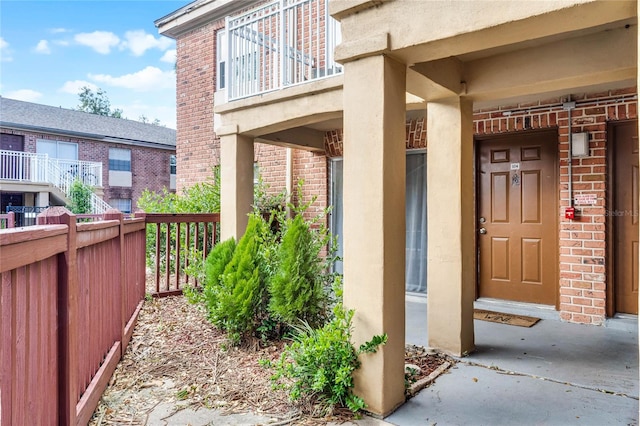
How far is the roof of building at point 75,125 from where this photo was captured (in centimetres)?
1844

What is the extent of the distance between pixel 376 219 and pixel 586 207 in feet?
10.6

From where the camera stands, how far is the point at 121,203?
20625mm

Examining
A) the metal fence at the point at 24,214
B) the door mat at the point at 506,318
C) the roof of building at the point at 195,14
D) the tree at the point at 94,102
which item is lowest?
the door mat at the point at 506,318

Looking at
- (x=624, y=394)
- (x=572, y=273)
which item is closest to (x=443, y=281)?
(x=624, y=394)

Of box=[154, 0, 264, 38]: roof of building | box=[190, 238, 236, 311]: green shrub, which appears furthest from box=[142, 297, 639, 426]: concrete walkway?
box=[154, 0, 264, 38]: roof of building

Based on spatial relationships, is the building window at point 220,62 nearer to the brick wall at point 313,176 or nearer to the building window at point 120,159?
the brick wall at point 313,176

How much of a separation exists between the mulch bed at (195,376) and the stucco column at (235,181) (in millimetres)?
1291

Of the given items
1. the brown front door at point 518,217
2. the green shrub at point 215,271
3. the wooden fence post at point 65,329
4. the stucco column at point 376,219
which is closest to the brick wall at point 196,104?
the green shrub at point 215,271

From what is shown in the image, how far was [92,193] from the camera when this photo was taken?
18.0 m

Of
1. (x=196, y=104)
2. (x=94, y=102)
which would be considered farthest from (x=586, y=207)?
(x=94, y=102)

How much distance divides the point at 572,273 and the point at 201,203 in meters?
5.41

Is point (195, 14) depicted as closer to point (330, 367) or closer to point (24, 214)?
point (330, 367)

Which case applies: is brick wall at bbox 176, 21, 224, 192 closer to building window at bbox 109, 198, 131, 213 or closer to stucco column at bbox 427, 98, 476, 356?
stucco column at bbox 427, 98, 476, 356

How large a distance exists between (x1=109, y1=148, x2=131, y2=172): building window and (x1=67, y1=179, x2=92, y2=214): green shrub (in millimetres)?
2919
